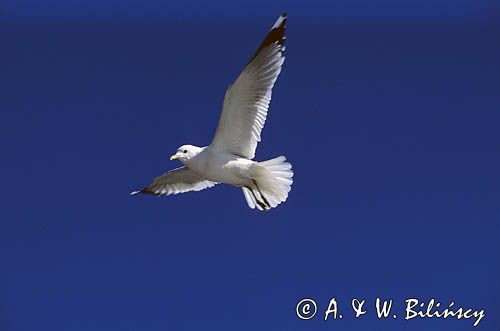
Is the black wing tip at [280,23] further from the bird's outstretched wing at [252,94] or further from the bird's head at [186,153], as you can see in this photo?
the bird's head at [186,153]

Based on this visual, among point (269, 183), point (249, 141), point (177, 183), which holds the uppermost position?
point (177, 183)

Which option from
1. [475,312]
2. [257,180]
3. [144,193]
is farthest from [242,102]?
[475,312]

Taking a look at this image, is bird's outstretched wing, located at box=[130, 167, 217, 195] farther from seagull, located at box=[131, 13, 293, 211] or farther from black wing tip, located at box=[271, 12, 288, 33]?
black wing tip, located at box=[271, 12, 288, 33]

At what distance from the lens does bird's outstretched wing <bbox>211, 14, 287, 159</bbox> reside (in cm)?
321

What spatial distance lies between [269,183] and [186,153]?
1.18 ft

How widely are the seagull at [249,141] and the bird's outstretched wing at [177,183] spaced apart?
0.51 meters

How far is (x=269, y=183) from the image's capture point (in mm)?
3320

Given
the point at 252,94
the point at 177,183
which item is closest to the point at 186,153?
the point at 252,94

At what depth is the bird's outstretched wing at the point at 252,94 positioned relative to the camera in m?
3.21

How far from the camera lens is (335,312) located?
320 centimetres

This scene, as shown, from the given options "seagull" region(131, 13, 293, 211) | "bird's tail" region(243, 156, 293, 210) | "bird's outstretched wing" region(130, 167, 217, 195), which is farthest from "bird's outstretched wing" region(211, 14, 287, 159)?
"bird's outstretched wing" region(130, 167, 217, 195)

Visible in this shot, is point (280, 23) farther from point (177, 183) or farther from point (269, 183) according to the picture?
point (177, 183)

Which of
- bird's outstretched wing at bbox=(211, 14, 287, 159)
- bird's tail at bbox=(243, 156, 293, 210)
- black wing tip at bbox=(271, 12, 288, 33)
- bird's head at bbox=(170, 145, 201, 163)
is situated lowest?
bird's tail at bbox=(243, 156, 293, 210)

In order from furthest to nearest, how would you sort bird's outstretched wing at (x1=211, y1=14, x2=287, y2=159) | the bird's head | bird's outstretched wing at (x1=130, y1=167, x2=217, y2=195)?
1. bird's outstretched wing at (x1=130, y1=167, x2=217, y2=195)
2. the bird's head
3. bird's outstretched wing at (x1=211, y1=14, x2=287, y2=159)
